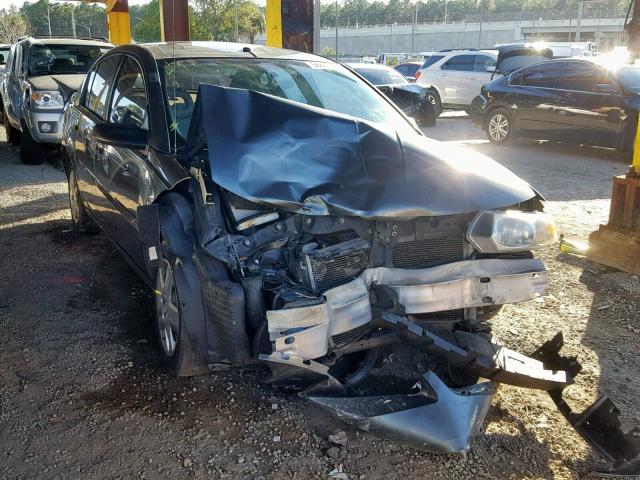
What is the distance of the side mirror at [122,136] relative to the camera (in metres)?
3.57

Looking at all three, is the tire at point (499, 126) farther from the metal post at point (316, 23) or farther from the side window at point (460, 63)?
the side window at point (460, 63)

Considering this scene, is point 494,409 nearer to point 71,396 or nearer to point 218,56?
point 71,396

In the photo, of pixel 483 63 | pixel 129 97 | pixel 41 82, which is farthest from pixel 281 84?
pixel 483 63

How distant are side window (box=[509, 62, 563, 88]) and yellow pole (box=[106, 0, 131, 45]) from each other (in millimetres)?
10730

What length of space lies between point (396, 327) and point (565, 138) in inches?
349

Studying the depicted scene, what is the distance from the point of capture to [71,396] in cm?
323

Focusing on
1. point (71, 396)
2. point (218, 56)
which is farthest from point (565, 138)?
point (71, 396)

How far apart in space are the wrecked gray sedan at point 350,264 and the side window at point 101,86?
1562 millimetres

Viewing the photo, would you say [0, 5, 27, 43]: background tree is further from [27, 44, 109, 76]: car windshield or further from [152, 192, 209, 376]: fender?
[152, 192, 209, 376]: fender

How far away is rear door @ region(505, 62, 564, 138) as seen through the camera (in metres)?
10.7

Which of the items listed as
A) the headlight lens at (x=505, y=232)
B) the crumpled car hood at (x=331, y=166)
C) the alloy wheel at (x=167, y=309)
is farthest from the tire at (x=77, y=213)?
the headlight lens at (x=505, y=232)

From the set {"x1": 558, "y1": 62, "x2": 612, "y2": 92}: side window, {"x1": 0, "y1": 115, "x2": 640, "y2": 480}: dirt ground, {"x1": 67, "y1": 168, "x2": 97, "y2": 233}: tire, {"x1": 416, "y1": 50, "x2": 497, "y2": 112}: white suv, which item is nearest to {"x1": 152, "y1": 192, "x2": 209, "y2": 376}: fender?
{"x1": 0, "y1": 115, "x2": 640, "y2": 480}: dirt ground

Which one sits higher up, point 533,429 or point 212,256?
point 212,256

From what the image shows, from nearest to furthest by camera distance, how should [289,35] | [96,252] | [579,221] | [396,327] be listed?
[396,327] < [96,252] < [579,221] < [289,35]
